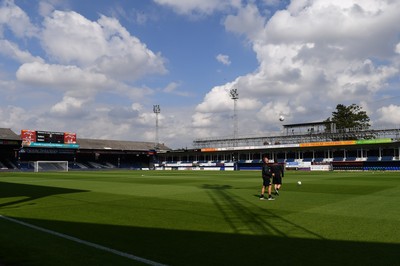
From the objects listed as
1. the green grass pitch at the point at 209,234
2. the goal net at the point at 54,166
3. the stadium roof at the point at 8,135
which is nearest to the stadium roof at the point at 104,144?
the stadium roof at the point at 8,135

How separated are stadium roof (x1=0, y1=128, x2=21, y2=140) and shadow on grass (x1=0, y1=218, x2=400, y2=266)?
307 feet

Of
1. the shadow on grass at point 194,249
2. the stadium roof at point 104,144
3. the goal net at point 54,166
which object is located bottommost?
the goal net at point 54,166

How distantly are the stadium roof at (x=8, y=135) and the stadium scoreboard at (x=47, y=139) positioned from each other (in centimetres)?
634

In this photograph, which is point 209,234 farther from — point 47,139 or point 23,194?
point 47,139

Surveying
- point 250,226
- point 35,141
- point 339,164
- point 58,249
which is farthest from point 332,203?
point 35,141

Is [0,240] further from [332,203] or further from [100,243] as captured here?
[332,203]

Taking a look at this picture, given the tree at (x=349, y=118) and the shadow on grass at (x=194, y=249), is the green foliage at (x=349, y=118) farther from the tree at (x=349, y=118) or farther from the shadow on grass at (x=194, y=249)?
the shadow on grass at (x=194, y=249)

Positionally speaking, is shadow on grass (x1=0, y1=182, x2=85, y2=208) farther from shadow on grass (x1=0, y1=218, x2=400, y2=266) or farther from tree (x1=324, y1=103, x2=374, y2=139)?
tree (x1=324, y1=103, x2=374, y2=139)

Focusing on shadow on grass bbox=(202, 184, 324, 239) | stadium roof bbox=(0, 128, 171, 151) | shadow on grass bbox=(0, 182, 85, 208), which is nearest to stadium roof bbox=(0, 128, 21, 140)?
stadium roof bbox=(0, 128, 171, 151)

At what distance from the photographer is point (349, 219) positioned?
442 inches

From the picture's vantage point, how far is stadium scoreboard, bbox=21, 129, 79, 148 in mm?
87750

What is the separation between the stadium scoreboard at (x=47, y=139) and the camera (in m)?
87.8

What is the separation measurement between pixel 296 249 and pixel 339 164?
3187 inches

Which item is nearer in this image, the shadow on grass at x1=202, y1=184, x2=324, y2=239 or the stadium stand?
the shadow on grass at x1=202, y1=184, x2=324, y2=239
